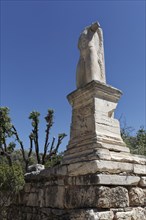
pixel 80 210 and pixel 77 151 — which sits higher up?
pixel 77 151

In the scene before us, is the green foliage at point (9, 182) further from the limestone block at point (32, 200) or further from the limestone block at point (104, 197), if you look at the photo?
the limestone block at point (104, 197)

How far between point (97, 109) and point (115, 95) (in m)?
0.60

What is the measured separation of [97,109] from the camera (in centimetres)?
397

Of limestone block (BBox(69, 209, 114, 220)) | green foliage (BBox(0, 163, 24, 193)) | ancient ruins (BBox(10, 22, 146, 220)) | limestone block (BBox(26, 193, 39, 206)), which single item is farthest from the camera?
green foliage (BBox(0, 163, 24, 193))

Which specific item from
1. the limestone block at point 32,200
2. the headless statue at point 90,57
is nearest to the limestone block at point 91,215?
the limestone block at point 32,200

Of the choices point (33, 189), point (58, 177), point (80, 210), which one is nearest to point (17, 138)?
point (33, 189)

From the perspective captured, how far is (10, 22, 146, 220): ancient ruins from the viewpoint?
10.8ft

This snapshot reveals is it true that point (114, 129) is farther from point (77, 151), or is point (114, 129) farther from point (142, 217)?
point (142, 217)

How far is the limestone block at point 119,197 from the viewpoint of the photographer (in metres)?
3.29

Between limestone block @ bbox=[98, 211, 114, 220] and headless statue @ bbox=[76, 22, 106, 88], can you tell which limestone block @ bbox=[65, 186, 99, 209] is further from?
headless statue @ bbox=[76, 22, 106, 88]

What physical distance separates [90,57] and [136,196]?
262 centimetres

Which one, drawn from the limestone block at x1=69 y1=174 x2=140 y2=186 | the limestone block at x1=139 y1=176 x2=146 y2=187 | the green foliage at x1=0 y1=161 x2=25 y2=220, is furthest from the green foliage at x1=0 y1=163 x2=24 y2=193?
the limestone block at x1=139 y1=176 x2=146 y2=187

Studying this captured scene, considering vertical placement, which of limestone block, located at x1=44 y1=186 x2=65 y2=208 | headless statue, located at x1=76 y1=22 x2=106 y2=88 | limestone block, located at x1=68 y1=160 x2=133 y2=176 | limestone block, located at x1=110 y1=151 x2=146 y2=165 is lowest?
limestone block, located at x1=44 y1=186 x2=65 y2=208

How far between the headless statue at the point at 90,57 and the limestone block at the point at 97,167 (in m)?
1.66
